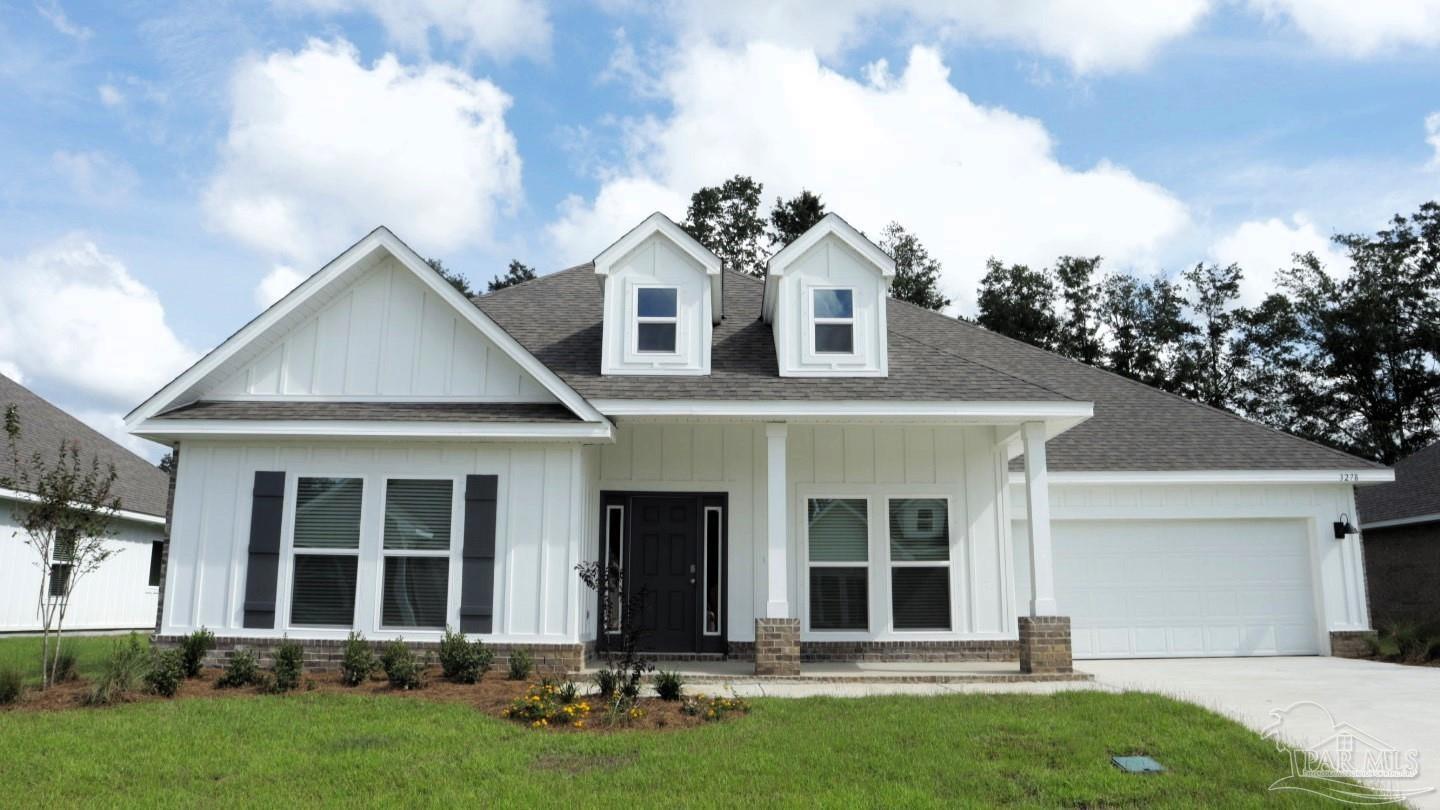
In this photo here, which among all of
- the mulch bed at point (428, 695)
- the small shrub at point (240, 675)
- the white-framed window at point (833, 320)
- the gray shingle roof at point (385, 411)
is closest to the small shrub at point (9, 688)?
the mulch bed at point (428, 695)

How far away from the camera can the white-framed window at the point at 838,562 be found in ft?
44.3

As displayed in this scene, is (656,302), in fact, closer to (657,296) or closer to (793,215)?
(657,296)

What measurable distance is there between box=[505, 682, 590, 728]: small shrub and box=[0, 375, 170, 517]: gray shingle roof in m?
16.3

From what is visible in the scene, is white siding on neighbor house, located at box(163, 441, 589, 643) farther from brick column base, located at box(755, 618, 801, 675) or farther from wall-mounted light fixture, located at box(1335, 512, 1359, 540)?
wall-mounted light fixture, located at box(1335, 512, 1359, 540)

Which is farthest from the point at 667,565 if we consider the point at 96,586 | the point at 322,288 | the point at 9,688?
the point at 96,586

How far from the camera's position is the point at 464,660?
10.4 metres

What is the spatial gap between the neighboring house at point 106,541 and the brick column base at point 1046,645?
17.7m

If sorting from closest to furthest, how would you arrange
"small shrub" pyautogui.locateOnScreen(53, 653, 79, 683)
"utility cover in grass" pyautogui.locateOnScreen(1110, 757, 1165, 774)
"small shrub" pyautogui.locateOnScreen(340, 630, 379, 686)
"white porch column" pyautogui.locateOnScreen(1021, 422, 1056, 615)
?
1. "utility cover in grass" pyautogui.locateOnScreen(1110, 757, 1165, 774)
2. "small shrub" pyautogui.locateOnScreen(340, 630, 379, 686)
3. "small shrub" pyautogui.locateOnScreen(53, 653, 79, 683)
4. "white porch column" pyautogui.locateOnScreen(1021, 422, 1056, 615)

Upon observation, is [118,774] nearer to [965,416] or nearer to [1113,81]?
[965,416]

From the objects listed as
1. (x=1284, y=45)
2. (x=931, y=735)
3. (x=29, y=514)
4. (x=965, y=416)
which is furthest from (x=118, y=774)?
(x=1284, y=45)

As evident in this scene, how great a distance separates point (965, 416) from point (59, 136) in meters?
12.4

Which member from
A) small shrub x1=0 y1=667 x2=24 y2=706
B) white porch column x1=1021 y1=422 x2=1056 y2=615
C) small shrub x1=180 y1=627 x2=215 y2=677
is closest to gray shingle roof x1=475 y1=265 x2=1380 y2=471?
white porch column x1=1021 y1=422 x2=1056 y2=615

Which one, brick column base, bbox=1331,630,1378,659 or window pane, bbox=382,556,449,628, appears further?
brick column base, bbox=1331,630,1378,659

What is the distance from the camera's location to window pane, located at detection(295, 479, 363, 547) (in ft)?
38.8
